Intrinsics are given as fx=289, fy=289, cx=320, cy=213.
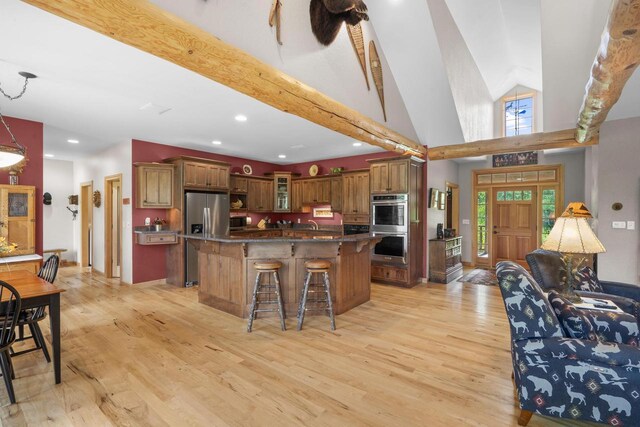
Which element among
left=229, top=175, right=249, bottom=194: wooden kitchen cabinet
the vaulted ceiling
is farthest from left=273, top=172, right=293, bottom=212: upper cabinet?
the vaulted ceiling

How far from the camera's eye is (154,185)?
5293mm

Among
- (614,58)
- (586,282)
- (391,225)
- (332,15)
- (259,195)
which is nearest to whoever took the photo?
(614,58)

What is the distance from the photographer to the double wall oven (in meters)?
5.29

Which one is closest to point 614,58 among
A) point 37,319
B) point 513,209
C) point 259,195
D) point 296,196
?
point 37,319

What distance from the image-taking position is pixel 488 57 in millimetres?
5379

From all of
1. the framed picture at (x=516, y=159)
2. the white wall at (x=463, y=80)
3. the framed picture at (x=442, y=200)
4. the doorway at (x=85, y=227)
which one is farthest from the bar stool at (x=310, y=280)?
the doorway at (x=85, y=227)

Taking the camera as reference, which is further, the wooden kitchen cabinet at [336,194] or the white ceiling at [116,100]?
the wooden kitchen cabinet at [336,194]

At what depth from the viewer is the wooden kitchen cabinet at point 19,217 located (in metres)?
3.71

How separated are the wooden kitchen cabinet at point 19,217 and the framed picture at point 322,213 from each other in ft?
16.9

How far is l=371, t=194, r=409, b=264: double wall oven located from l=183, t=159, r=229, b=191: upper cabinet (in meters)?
3.11

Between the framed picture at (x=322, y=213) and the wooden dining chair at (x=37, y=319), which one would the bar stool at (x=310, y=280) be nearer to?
the wooden dining chair at (x=37, y=319)

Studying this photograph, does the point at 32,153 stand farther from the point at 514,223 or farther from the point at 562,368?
the point at 514,223

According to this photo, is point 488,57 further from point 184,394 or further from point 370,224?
point 184,394

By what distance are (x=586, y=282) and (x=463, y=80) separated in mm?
3572
